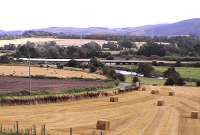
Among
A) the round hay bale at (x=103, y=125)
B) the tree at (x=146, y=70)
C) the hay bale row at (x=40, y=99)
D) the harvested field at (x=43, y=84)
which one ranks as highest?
the round hay bale at (x=103, y=125)

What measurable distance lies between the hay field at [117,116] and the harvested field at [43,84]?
7.50 m

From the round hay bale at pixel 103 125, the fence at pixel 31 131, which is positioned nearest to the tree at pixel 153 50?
the round hay bale at pixel 103 125

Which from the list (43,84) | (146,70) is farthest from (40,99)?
(146,70)

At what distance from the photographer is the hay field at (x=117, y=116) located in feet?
98.6

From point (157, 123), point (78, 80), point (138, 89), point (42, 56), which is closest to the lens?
point (157, 123)

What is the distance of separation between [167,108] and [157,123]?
9391 millimetres

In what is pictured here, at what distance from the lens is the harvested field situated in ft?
172

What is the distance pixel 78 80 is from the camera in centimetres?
6488

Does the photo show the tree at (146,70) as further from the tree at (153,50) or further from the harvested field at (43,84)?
the tree at (153,50)

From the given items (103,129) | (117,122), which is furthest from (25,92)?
(103,129)

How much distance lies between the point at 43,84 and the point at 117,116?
76.0 ft

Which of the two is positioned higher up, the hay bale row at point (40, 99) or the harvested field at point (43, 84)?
the hay bale row at point (40, 99)

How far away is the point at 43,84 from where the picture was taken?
58.3m

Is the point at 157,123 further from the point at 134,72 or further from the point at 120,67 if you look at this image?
the point at 120,67
